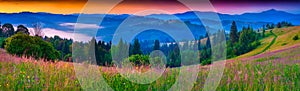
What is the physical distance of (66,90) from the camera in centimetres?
806

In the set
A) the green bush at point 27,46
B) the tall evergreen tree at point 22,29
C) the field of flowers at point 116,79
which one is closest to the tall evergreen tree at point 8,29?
the tall evergreen tree at point 22,29

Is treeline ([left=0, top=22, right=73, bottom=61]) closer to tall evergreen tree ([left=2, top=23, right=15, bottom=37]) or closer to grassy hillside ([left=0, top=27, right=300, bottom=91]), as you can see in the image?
tall evergreen tree ([left=2, top=23, right=15, bottom=37])

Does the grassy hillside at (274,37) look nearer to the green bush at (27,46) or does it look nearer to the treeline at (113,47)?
the treeline at (113,47)

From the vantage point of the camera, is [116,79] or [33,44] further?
[33,44]

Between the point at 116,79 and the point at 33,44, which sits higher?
the point at 116,79

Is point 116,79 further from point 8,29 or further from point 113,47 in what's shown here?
point 8,29

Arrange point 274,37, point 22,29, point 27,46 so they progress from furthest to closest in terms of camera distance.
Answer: point 274,37, point 22,29, point 27,46

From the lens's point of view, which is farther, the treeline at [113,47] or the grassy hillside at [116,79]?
the treeline at [113,47]

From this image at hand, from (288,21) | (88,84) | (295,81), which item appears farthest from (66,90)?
(288,21)

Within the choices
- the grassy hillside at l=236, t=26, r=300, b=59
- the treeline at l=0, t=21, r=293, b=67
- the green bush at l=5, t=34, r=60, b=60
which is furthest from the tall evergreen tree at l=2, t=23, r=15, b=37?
the grassy hillside at l=236, t=26, r=300, b=59

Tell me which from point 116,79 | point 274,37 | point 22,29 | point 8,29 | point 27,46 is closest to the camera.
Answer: point 116,79

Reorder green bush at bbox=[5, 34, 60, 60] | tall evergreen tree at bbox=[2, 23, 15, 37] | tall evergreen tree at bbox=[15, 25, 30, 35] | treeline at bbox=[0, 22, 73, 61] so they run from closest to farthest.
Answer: green bush at bbox=[5, 34, 60, 60], treeline at bbox=[0, 22, 73, 61], tall evergreen tree at bbox=[15, 25, 30, 35], tall evergreen tree at bbox=[2, 23, 15, 37]

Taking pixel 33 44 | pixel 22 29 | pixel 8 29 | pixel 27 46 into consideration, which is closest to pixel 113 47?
pixel 27 46

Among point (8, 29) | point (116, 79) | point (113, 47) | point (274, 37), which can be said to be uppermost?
point (8, 29)
